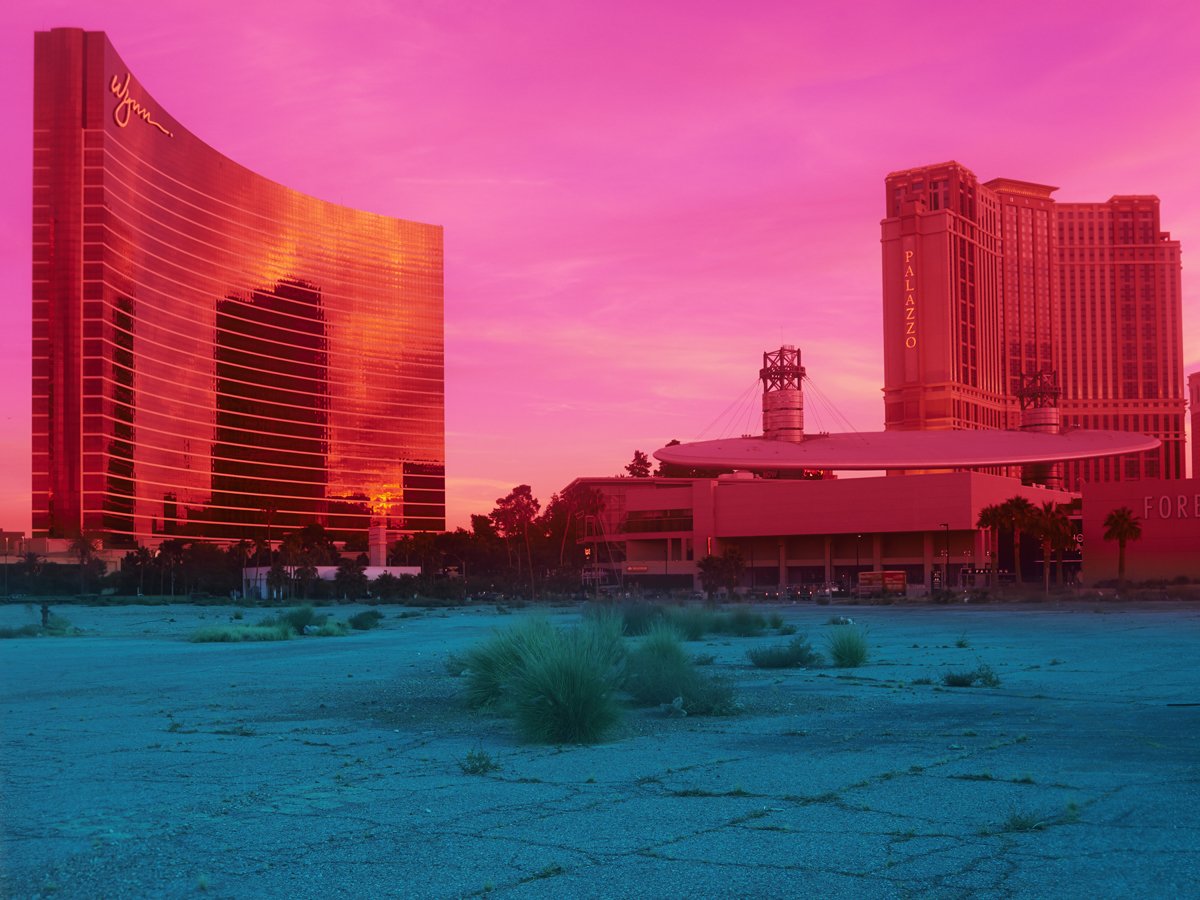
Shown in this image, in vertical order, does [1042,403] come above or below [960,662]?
above

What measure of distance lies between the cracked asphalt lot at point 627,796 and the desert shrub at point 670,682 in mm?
534

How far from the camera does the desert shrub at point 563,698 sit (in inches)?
575

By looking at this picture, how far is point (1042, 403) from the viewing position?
177250 mm

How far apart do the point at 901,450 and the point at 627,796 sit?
13566 cm

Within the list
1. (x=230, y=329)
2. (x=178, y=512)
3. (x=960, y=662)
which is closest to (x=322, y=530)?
(x=178, y=512)

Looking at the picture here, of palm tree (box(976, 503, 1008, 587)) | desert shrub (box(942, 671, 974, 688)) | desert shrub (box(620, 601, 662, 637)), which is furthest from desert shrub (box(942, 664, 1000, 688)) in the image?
palm tree (box(976, 503, 1008, 587))

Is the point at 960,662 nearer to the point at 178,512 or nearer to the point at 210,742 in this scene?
the point at 210,742

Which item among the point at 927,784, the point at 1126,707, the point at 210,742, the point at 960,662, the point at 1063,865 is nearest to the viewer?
the point at 1063,865

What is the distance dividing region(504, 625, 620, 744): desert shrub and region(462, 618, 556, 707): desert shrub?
1904 mm

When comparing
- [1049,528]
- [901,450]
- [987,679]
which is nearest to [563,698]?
[987,679]

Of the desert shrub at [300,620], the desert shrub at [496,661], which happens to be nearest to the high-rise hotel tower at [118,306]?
the desert shrub at [300,620]

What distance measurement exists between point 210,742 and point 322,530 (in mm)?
186851

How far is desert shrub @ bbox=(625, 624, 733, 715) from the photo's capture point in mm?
17188

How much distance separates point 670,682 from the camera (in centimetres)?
1808
